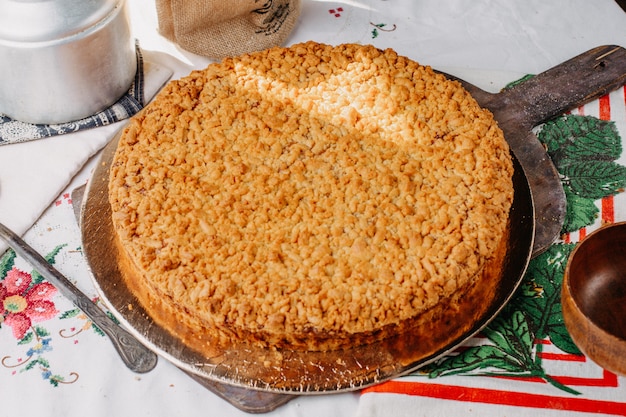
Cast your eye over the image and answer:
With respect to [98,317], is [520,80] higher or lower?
higher

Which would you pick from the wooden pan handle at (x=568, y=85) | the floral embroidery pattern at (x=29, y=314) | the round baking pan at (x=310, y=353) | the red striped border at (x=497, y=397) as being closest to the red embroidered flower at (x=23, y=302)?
the floral embroidery pattern at (x=29, y=314)

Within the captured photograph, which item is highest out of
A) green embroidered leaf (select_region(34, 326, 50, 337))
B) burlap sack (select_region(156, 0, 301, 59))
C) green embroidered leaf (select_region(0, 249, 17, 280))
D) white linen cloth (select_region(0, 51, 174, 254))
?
burlap sack (select_region(156, 0, 301, 59))

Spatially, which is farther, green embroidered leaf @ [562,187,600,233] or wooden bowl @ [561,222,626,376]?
green embroidered leaf @ [562,187,600,233]

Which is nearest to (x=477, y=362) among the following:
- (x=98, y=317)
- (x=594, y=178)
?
(x=594, y=178)

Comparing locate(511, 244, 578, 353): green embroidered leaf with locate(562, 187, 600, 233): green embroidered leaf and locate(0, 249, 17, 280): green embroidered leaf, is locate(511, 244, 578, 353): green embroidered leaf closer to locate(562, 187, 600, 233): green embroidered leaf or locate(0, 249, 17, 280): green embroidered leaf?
locate(562, 187, 600, 233): green embroidered leaf

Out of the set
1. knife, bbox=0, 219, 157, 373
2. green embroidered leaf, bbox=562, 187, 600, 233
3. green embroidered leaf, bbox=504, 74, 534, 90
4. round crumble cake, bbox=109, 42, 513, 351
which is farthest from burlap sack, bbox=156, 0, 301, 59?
green embroidered leaf, bbox=562, 187, 600, 233

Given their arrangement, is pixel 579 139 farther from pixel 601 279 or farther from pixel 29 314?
pixel 29 314
